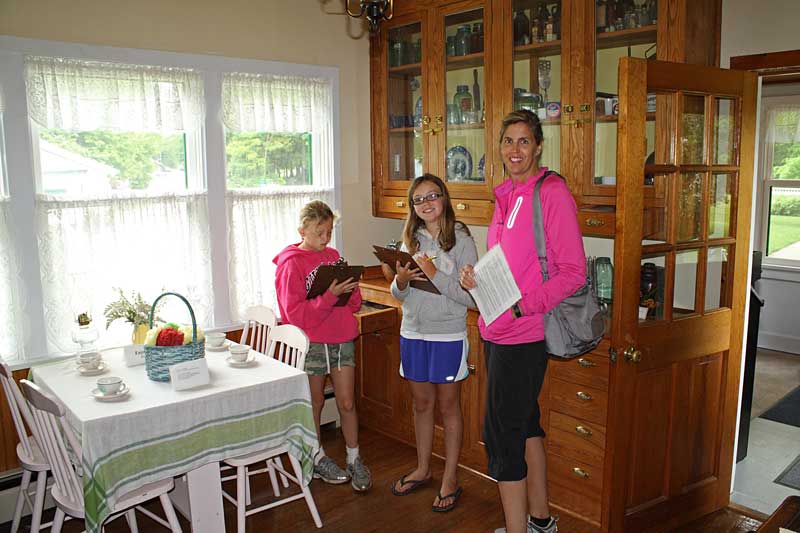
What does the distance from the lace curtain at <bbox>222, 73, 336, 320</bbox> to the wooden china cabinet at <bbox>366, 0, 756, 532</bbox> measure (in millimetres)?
1031

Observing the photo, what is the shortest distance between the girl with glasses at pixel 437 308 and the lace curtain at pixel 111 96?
4.34ft

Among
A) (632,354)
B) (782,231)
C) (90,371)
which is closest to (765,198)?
(782,231)

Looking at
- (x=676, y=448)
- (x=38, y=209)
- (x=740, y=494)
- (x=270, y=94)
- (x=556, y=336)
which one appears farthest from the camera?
(x=270, y=94)

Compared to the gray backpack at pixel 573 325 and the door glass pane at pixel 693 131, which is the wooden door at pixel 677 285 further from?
the gray backpack at pixel 573 325

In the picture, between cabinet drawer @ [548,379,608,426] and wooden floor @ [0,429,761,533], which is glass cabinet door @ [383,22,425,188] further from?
wooden floor @ [0,429,761,533]

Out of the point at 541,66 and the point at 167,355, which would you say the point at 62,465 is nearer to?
the point at 167,355

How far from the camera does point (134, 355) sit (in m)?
2.82

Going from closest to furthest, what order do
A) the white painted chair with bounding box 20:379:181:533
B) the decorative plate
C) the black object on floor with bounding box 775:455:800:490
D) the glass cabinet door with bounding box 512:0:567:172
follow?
the white painted chair with bounding box 20:379:181:533 → the glass cabinet door with bounding box 512:0:567:172 → the black object on floor with bounding box 775:455:800:490 → the decorative plate

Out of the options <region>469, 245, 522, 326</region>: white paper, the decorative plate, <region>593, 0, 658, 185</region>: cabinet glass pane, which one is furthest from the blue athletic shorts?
the decorative plate

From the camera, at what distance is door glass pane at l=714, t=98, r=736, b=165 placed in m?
2.71

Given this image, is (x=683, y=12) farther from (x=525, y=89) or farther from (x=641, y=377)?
(x=641, y=377)

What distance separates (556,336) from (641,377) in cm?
48

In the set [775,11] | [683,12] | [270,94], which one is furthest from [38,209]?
[775,11]

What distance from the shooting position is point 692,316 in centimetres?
274
